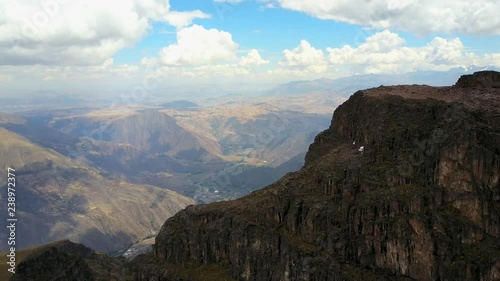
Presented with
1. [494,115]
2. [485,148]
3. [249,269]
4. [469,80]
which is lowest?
[249,269]

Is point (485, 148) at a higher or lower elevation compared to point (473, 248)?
higher

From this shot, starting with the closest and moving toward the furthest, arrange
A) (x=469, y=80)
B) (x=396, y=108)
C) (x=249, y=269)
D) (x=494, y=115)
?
(x=494, y=115) < (x=249, y=269) < (x=396, y=108) < (x=469, y=80)

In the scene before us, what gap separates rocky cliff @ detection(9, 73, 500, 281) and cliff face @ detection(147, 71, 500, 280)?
245mm

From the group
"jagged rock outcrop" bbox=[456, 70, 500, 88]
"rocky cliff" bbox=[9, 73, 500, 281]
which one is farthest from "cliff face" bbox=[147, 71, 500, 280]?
"jagged rock outcrop" bbox=[456, 70, 500, 88]

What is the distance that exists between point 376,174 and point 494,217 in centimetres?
2661

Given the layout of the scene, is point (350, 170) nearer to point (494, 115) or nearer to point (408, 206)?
point (408, 206)

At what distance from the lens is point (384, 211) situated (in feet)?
314

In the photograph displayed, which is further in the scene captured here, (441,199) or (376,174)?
(376,174)

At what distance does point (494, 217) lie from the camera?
87.8 meters

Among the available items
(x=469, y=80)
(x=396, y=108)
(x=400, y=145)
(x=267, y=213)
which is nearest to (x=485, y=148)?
(x=400, y=145)

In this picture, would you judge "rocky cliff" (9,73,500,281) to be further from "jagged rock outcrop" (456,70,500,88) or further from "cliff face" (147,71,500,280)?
"jagged rock outcrop" (456,70,500,88)

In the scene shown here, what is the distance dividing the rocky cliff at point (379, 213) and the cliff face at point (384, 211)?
0.24 meters

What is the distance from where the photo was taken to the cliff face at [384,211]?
8850cm

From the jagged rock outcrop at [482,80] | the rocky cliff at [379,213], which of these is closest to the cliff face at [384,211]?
the rocky cliff at [379,213]
